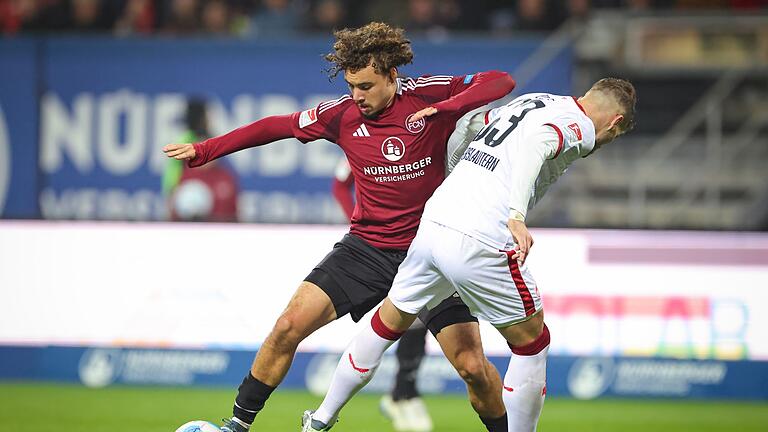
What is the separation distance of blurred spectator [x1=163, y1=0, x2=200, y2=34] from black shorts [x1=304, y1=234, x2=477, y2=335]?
736 centimetres

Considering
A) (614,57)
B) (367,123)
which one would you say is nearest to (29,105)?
(614,57)

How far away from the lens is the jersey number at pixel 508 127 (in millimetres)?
5203

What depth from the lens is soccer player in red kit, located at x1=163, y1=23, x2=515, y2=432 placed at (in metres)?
5.56

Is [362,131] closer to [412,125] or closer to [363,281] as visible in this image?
[412,125]

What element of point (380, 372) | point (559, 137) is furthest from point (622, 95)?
point (380, 372)

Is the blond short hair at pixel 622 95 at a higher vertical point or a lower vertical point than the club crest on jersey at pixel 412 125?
higher

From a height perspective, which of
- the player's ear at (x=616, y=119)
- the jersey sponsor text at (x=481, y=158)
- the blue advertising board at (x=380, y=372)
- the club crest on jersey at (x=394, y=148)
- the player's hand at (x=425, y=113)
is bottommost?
the blue advertising board at (x=380, y=372)

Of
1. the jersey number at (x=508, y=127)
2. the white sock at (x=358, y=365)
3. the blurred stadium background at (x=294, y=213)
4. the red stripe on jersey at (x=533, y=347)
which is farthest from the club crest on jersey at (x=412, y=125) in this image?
the blurred stadium background at (x=294, y=213)

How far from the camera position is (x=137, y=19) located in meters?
13.0

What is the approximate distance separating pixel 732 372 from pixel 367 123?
15.2 feet

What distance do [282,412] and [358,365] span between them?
2590mm

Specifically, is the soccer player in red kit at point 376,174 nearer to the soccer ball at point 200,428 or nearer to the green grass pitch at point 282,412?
the soccer ball at point 200,428

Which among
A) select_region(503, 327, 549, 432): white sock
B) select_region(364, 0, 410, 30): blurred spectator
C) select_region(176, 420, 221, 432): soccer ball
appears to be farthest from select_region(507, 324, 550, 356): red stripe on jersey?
select_region(364, 0, 410, 30): blurred spectator

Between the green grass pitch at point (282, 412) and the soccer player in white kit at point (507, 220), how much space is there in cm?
214
